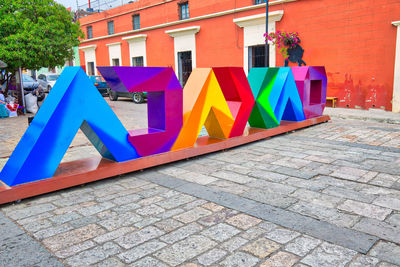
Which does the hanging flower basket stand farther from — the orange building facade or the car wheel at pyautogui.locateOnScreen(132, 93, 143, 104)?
the car wheel at pyautogui.locateOnScreen(132, 93, 143, 104)

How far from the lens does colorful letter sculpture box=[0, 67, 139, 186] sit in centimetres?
417

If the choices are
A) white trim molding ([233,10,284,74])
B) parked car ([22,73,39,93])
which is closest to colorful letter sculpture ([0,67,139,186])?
white trim molding ([233,10,284,74])

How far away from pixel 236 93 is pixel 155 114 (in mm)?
1867

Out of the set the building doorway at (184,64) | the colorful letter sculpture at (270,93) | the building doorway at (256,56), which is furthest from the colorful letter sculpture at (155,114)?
the building doorway at (184,64)

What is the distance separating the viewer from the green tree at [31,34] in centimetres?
1170

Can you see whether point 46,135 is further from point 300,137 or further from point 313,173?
point 300,137

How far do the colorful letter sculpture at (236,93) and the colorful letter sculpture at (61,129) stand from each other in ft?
8.11

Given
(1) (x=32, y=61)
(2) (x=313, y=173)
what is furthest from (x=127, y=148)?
(1) (x=32, y=61)

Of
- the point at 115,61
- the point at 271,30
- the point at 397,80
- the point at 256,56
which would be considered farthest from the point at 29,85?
the point at 397,80

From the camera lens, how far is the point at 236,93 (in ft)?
21.9

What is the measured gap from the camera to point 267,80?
291 inches

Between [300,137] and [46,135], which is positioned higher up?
[46,135]

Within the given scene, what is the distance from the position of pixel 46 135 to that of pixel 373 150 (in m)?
5.53

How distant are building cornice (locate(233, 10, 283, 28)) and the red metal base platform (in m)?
8.34
